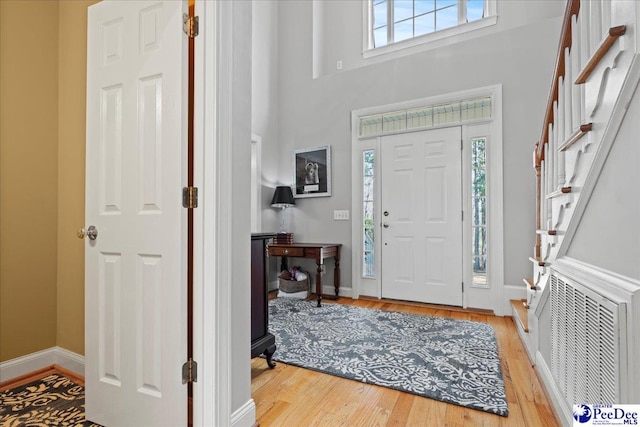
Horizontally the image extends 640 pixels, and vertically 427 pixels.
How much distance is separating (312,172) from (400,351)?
2540 millimetres

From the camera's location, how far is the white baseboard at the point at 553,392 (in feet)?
4.56

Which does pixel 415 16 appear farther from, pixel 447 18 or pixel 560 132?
pixel 560 132

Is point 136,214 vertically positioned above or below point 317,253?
above

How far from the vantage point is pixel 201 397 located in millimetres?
1302

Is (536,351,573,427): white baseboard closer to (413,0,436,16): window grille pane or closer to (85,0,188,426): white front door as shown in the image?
(85,0,188,426): white front door

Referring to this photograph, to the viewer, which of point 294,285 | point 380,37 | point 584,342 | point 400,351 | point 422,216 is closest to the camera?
point 584,342

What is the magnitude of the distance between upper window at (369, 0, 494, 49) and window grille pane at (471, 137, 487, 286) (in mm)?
1518

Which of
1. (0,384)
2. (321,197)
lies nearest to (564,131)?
(321,197)

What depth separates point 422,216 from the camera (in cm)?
365

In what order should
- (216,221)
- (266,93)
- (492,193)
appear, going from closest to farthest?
(216,221) → (492,193) → (266,93)

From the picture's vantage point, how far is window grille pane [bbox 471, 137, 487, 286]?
3379 millimetres

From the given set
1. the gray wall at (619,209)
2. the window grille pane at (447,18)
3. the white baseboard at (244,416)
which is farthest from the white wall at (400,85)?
the white baseboard at (244,416)

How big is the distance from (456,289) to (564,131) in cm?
219

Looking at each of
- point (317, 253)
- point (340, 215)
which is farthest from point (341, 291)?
point (340, 215)
